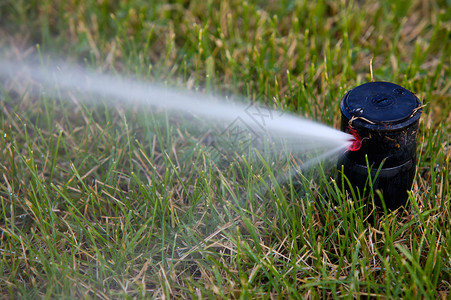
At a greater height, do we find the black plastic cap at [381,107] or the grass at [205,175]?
the black plastic cap at [381,107]

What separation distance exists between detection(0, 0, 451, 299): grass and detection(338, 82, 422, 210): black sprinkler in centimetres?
11

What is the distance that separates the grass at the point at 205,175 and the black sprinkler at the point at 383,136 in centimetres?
11

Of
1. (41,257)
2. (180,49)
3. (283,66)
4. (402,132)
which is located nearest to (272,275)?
(402,132)

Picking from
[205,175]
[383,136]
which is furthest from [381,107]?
Result: [205,175]

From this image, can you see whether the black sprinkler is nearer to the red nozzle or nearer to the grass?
the red nozzle

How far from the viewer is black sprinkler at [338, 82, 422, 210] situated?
5.88ft

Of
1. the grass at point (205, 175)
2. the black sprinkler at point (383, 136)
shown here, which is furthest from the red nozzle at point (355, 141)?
the grass at point (205, 175)

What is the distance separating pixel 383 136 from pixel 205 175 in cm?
74

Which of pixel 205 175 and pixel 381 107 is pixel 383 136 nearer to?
pixel 381 107

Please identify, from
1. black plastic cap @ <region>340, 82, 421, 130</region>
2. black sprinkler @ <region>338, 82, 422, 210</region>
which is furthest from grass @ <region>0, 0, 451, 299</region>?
black plastic cap @ <region>340, 82, 421, 130</region>

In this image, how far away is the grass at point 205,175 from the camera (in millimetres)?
1913

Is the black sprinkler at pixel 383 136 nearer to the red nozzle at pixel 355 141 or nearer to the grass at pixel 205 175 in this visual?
the red nozzle at pixel 355 141

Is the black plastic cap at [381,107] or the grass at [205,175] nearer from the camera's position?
the black plastic cap at [381,107]

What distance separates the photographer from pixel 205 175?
2174mm
